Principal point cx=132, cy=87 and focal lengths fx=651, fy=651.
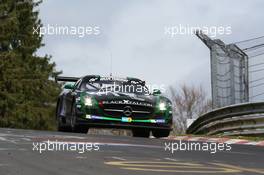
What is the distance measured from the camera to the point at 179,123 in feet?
262

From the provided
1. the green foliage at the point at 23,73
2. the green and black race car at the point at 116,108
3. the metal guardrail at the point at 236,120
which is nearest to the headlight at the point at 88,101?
the green and black race car at the point at 116,108

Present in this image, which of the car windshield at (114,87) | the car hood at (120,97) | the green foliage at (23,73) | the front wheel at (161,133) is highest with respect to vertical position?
the green foliage at (23,73)

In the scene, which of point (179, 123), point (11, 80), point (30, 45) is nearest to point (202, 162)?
point (11, 80)

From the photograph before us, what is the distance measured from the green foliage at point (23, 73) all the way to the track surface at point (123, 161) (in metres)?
32.9

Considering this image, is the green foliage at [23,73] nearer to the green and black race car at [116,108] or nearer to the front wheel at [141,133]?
the front wheel at [141,133]

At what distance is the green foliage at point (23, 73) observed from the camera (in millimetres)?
42906

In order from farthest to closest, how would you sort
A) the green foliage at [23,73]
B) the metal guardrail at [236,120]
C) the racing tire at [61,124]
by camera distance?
the green foliage at [23,73]
the racing tire at [61,124]
the metal guardrail at [236,120]

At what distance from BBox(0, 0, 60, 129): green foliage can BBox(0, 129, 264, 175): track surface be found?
32.9 meters

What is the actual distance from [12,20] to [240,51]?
3044 cm

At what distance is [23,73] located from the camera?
45844 millimetres

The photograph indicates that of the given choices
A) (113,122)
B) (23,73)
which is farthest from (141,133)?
(23,73)

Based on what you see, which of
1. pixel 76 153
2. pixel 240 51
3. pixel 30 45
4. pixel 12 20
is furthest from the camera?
pixel 30 45

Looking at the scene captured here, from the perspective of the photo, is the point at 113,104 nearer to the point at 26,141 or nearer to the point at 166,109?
the point at 166,109

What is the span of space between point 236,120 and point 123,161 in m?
9.18
